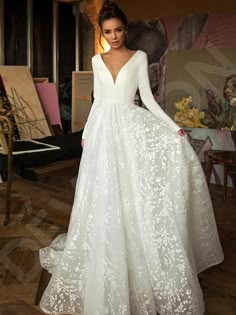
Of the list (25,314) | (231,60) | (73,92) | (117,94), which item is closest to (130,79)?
(117,94)

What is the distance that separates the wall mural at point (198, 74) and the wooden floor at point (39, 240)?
2.00 ft

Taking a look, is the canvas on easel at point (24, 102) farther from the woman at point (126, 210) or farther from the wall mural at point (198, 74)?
the woman at point (126, 210)

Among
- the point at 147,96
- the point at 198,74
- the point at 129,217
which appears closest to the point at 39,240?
the point at 129,217

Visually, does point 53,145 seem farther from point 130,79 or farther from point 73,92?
point 130,79

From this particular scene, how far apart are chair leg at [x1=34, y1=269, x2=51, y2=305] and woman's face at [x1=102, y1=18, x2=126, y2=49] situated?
1357 mm

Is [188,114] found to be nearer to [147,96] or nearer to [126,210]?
[147,96]

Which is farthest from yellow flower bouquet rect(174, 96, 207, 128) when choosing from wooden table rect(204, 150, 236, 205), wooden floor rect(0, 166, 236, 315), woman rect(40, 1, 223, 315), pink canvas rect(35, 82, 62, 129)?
woman rect(40, 1, 223, 315)

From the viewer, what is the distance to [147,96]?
6.41ft

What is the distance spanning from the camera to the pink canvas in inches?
191

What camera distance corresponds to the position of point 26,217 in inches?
124

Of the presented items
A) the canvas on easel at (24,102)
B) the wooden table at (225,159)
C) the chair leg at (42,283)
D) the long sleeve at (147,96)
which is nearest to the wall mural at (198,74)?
the wooden table at (225,159)

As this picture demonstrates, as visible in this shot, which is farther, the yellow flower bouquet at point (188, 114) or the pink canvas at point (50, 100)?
the pink canvas at point (50, 100)

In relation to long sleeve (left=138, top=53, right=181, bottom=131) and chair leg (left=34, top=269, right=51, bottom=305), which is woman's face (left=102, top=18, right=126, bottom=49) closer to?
long sleeve (left=138, top=53, right=181, bottom=131)

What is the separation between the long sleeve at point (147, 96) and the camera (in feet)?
6.25
